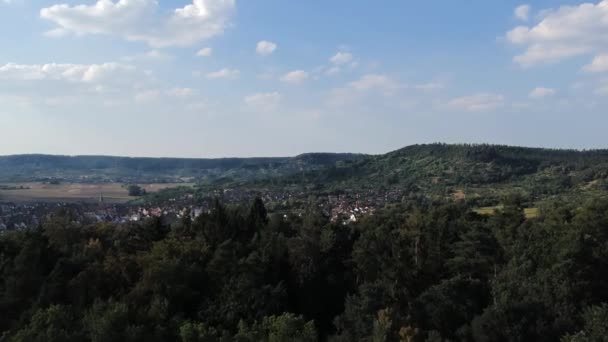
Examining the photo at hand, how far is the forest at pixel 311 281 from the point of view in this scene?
1107 inches

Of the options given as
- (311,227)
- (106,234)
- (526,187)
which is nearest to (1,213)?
Answer: (106,234)

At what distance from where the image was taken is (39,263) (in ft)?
122

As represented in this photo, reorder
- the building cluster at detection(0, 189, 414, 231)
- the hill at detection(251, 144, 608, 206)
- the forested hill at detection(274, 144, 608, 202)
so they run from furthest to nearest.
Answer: the forested hill at detection(274, 144, 608, 202) → the hill at detection(251, 144, 608, 206) → the building cluster at detection(0, 189, 414, 231)

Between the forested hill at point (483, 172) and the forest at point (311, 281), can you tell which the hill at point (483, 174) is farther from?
the forest at point (311, 281)

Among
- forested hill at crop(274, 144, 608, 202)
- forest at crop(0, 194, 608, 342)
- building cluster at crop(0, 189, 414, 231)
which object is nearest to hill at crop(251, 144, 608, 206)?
forested hill at crop(274, 144, 608, 202)

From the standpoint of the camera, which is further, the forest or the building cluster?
the building cluster

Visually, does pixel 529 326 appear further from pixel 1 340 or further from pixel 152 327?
pixel 1 340

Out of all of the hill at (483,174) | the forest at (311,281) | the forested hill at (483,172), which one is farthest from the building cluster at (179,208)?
the forested hill at (483,172)

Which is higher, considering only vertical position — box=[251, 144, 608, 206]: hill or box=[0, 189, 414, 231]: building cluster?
box=[251, 144, 608, 206]: hill

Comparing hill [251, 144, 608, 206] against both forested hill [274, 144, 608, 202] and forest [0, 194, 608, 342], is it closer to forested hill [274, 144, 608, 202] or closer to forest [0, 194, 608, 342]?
forested hill [274, 144, 608, 202]

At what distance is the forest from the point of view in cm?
2812

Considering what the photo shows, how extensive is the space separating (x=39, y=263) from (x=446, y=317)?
25042 millimetres

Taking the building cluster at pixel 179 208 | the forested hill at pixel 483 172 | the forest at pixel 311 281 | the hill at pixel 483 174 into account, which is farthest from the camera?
the forested hill at pixel 483 172

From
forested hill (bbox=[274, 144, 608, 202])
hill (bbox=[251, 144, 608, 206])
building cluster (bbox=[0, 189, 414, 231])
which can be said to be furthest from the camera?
forested hill (bbox=[274, 144, 608, 202])
